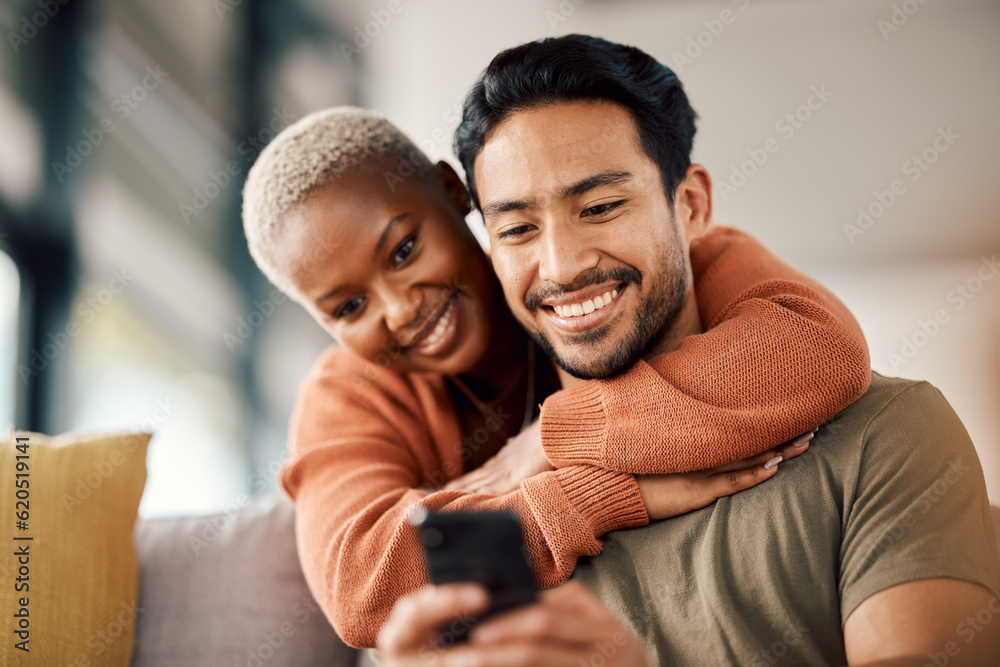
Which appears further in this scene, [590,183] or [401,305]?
[401,305]

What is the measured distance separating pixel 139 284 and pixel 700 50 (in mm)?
2220

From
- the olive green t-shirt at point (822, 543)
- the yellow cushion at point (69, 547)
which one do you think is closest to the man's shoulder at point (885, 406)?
the olive green t-shirt at point (822, 543)

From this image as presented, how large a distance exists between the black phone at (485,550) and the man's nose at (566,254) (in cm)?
52

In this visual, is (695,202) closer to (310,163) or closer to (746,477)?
(746,477)

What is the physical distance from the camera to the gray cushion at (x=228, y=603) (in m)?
1.38

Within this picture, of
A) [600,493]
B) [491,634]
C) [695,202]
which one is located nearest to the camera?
[491,634]

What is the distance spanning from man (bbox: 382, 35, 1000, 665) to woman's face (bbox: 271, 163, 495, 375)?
0.12 meters

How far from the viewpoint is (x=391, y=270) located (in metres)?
1.28

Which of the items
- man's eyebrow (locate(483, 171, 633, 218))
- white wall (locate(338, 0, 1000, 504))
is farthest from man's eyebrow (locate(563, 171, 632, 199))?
white wall (locate(338, 0, 1000, 504))

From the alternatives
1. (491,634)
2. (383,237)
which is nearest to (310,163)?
(383,237)

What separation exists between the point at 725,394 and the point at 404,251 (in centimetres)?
62

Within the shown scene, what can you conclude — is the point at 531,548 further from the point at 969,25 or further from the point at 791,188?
the point at 969,25

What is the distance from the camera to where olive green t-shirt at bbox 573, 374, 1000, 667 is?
87 centimetres

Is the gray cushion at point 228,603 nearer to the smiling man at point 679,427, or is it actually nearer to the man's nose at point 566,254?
the smiling man at point 679,427
